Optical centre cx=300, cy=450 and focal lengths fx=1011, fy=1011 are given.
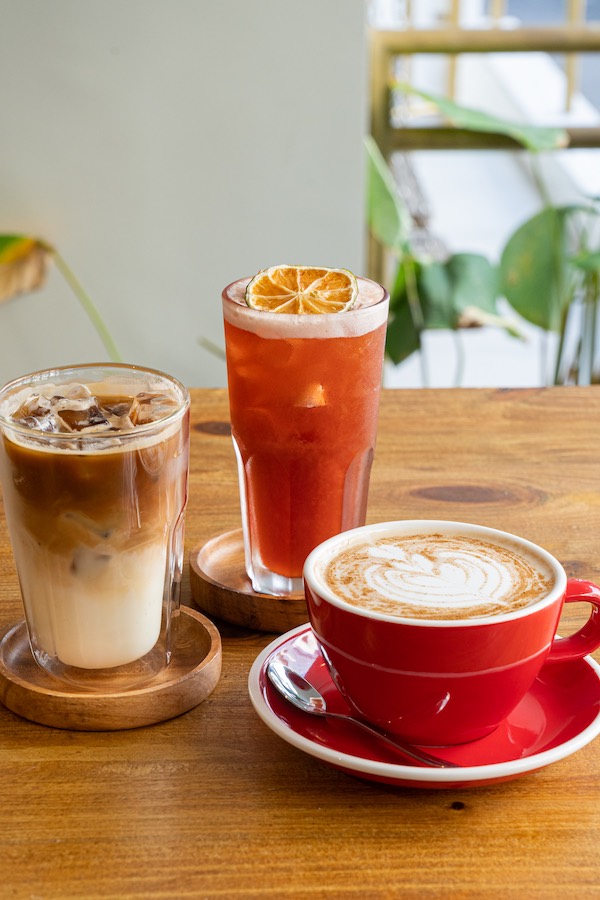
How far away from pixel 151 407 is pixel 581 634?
0.30 meters

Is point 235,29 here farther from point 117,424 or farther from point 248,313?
point 117,424

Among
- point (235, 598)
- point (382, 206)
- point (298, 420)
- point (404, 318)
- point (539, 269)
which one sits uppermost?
point (298, 420)

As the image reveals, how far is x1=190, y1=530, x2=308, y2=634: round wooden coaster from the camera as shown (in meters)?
0.73

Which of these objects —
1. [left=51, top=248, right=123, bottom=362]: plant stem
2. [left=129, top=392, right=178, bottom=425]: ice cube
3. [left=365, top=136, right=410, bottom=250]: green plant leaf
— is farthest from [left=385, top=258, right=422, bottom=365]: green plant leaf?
[left=129, top=392, right=178, bottom=425]: ice cube

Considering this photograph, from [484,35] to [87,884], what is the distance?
97.5 inches

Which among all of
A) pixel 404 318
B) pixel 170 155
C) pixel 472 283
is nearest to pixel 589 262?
pixel 472 283

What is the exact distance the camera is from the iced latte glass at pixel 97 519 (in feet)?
1.99

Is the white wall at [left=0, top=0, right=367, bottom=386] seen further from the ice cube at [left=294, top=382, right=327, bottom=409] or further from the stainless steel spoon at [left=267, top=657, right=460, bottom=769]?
the stainless steel spoon at [left=267, top=657, right=460, bottom=769]

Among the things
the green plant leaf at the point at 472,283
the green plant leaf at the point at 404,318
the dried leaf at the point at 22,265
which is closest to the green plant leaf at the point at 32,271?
the dried leaf at the point at 22,265

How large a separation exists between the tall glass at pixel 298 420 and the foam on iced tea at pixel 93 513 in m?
0.11

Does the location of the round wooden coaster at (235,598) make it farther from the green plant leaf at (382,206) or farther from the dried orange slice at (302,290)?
the green plant leaf at (382,206)

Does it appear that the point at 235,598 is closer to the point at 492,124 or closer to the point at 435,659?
the point at 435,659

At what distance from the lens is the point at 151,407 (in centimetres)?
65

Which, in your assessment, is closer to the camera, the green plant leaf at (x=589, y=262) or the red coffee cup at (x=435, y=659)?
the red coffee cup at (x=435, y=659)
